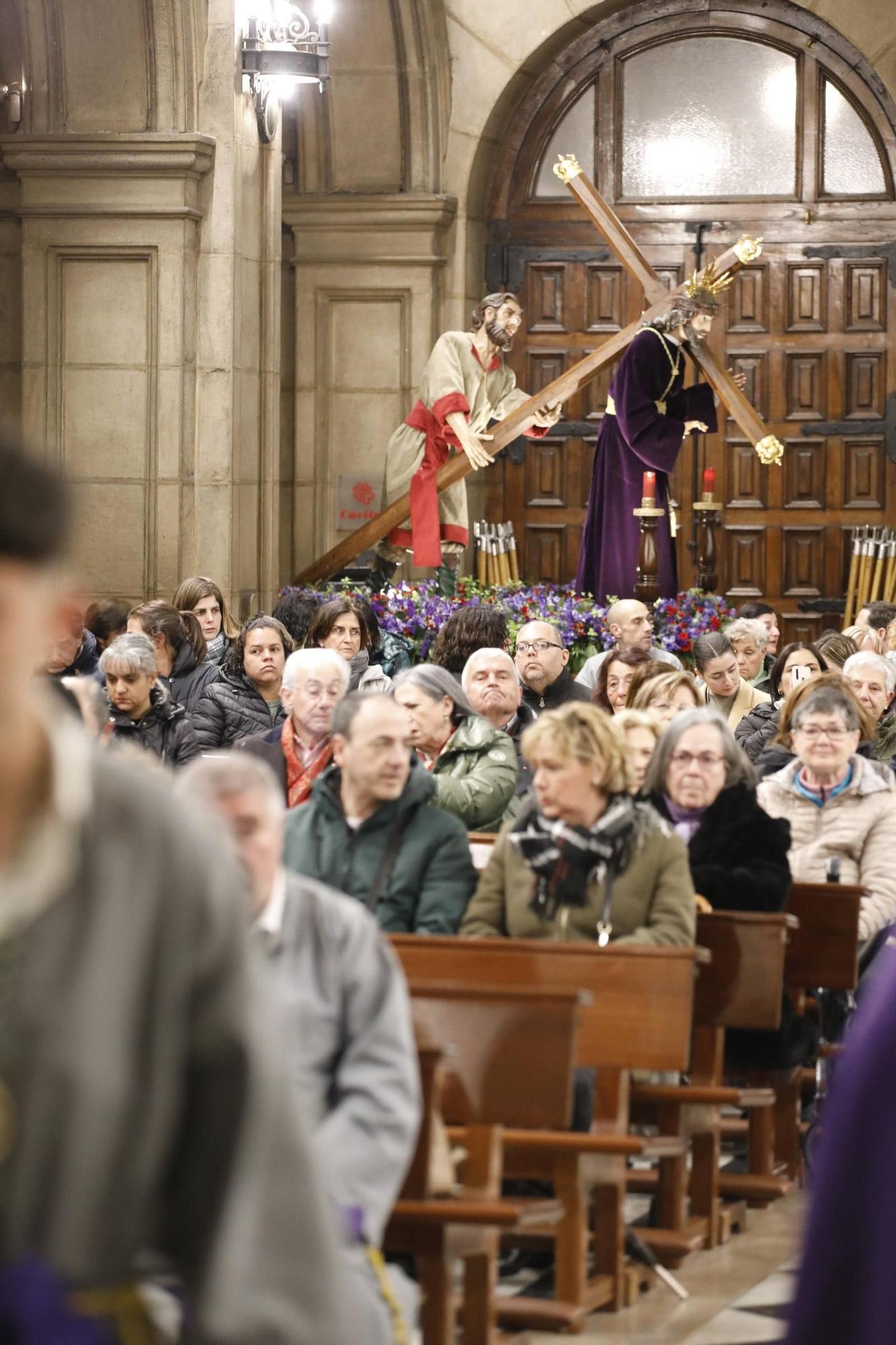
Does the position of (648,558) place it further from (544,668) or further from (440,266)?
(440,266)

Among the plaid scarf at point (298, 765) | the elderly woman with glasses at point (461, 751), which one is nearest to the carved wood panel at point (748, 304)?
the elderly woman with glasses at point (461, 751)

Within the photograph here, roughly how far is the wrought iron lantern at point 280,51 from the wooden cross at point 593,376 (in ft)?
5.21

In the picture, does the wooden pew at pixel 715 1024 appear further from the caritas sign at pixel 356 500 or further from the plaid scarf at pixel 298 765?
the caritas sign at pixel 356 500

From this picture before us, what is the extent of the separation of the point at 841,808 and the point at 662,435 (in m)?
5.64

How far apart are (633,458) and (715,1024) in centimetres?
708

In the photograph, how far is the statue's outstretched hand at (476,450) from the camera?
40.2 feet

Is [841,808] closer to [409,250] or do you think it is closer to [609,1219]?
[609,1219]

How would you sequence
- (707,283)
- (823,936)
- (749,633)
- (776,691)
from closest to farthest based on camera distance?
(823,936) → (776,691) → (749,633) → (707,283)

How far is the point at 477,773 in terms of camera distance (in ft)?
23.3

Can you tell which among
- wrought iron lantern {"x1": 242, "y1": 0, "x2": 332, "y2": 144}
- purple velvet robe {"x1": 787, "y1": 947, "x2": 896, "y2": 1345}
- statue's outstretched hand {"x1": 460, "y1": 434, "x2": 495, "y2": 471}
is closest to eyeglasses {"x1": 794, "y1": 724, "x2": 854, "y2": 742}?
purple velvet robe {"x1": 787, "y1": 947, "x2": 896, "y2": 1345}

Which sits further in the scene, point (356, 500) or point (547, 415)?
point (356, 500)

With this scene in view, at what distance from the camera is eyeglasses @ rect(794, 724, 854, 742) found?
6.60 meters

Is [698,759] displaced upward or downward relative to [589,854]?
upward

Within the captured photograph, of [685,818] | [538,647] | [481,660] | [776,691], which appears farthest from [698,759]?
[776,691]
